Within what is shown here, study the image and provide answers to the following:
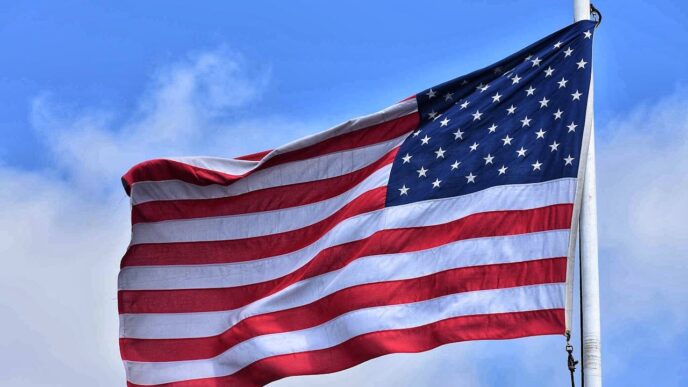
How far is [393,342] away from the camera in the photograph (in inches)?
599

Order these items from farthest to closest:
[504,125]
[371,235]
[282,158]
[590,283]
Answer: [282,158] < [371,235] < [504,125] < [590,283]

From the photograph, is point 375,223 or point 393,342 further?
point 375,223

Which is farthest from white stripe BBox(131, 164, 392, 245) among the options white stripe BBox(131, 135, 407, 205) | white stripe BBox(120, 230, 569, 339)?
white stripe BBox(120, 230, 569, 339)

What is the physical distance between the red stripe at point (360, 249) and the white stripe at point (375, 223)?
81mm

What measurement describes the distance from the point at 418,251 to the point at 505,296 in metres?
1.38

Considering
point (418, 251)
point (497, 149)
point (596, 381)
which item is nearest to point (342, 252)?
point (418, 251)

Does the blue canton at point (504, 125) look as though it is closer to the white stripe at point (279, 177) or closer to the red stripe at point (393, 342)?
the white stripe at point (279, 177)

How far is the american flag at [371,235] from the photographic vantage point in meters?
14.7

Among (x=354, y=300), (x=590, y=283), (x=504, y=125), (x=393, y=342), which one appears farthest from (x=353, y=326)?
(x=590, y=283)

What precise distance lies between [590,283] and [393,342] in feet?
8.86

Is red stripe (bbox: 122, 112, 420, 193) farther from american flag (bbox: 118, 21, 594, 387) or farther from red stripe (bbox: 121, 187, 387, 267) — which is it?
red stripe (bbox: 121, 187, 387, 267)

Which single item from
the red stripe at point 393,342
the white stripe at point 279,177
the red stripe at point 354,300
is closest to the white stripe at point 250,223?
the white stripe at point 279,177

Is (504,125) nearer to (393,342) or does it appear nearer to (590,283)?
(590,283)

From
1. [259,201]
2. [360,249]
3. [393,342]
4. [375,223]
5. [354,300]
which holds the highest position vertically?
[259,201]
